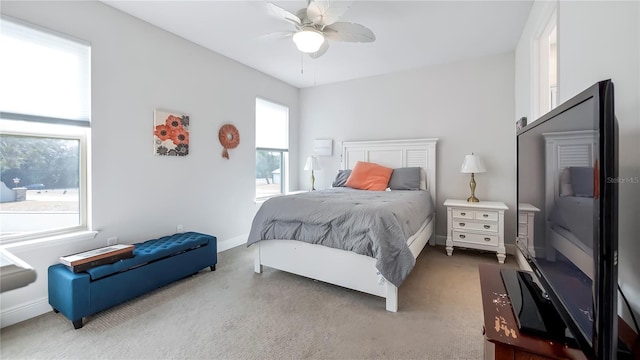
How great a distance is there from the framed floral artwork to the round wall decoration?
51 cm

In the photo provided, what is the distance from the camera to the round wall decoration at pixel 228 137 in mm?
3612

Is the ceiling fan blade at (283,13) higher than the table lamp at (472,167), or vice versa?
the ceiling fan blade at (283,13)

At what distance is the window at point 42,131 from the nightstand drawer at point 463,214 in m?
3.95

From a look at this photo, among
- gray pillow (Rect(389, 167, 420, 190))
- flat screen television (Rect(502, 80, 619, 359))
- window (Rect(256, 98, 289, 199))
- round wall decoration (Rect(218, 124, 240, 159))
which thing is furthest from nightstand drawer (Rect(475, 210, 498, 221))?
round wall decoration (Rect(218, 124, 240, 159))

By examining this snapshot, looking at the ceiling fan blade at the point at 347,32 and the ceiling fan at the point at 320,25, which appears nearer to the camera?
the ceiling fan at the point at 320,25

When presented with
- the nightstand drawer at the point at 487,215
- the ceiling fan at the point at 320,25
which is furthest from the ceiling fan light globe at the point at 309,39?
the nightstand drawer at the point at 487,215

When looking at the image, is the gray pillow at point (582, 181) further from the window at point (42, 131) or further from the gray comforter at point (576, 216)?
the window at point (42, 131)

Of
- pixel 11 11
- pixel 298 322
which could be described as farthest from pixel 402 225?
pixel 11 11

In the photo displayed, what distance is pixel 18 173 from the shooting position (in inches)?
81.7

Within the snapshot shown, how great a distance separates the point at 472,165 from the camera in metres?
3.39

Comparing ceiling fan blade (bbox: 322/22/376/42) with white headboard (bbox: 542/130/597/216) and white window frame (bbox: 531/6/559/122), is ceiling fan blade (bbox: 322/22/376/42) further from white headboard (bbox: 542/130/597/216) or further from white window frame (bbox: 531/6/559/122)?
white headboard (bbox: 542/130/597/216)

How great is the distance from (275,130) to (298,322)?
3.40 metres

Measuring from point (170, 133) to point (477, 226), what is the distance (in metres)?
3.77

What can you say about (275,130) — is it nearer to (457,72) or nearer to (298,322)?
(457,72)
